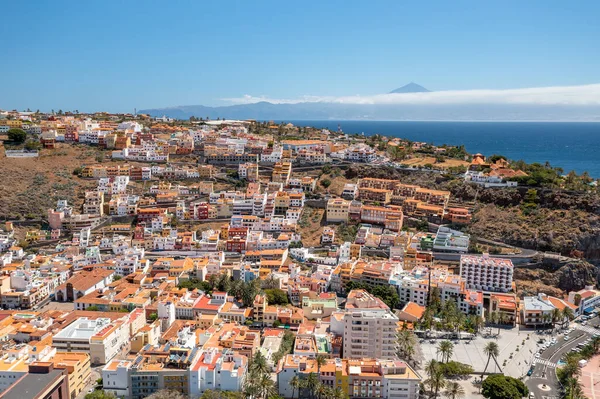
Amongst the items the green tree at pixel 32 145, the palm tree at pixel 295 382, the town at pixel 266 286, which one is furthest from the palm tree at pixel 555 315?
the green tree at pixel 32 145

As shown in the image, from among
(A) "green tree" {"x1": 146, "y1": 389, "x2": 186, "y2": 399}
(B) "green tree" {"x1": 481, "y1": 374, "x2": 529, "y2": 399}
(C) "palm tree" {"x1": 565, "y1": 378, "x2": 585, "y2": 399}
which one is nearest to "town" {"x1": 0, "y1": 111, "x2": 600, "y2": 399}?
(A) "green tree" {"x1": 146, "y1": 389, "x2": 186, "y2": 399}

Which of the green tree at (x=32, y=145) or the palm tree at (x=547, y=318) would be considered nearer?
the palm tree at (x=547, y=318)

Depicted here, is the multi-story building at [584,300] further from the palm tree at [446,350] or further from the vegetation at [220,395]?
the vegetation at [220,395]

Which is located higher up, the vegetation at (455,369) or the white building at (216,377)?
the white building at (216,377)

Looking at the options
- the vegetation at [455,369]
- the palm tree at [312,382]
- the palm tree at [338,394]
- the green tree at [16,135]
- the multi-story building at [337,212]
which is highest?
the green tree at [16,135]

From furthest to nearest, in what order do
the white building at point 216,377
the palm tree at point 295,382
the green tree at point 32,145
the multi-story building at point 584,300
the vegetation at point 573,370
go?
the green tree at point 32,145
the multi-story building at point 584,300
the vegetation at point 573,370
the white building at point 216,377
the palm tree at point 295,382

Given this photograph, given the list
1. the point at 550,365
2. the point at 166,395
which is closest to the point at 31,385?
the point at 166,395

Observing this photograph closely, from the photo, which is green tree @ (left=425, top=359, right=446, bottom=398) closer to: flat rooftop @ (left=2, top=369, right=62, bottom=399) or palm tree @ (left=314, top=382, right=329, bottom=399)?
palm tree @ (left=314, top=382, right=329, bottom=399)

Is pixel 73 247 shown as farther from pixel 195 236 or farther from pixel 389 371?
pixel 389 371
